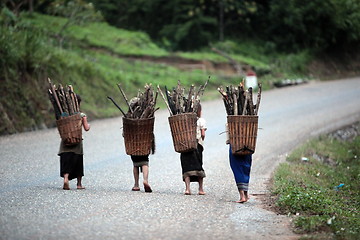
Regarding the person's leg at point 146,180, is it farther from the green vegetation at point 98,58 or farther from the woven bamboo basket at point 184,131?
the green vegetation at point 98,58

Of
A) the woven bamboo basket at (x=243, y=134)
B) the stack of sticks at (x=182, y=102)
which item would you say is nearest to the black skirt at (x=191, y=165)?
the stack of sticks at (x=182, y=102)

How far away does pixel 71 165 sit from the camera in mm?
11469

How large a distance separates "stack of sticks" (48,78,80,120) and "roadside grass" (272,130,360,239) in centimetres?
416

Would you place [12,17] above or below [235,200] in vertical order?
above

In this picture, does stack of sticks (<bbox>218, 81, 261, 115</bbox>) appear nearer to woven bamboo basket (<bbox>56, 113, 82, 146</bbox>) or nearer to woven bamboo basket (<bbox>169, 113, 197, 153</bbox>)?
woven bamboo basket (<bbox>169, 113, 197, 153</bbox>)

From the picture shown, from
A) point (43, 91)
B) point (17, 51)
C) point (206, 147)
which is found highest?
point (17, 51)

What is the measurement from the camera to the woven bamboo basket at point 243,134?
10.7m

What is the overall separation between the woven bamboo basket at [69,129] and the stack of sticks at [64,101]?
0.23 m

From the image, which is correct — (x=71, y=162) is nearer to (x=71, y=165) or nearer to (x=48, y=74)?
(x=71, y=165)

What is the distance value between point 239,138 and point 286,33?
37.9 meters

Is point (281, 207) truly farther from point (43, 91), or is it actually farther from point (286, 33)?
point (286, 33)

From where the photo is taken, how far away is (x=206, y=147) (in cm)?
1859

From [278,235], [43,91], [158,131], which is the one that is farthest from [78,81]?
[278,235]

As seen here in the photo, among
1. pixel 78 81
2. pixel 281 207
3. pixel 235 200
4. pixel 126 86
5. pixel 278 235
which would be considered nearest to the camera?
pixel 278 235
